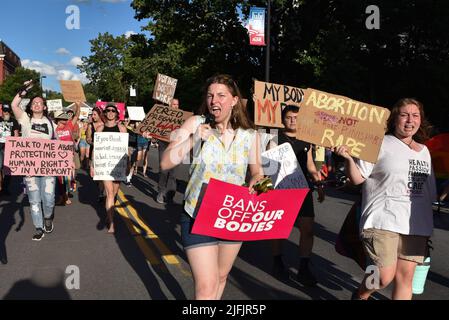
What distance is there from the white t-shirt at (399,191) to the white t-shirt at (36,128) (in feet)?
16.1

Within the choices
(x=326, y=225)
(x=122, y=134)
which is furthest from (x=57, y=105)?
(x=326, y=225)

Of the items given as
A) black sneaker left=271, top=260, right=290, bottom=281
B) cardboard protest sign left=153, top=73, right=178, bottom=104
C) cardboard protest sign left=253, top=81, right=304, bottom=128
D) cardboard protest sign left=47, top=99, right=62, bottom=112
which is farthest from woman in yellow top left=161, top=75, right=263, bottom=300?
cardboard protest sign left=47, top=99, right=62, bottom=112

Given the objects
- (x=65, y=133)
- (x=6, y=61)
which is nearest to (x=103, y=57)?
(x=6, y=61)

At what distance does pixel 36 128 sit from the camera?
6.96m

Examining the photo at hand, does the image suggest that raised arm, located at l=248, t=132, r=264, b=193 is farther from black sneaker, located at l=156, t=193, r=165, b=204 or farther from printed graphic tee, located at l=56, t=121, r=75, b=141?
printed graphic tee, located at l=56, t=121, r=75, b=141

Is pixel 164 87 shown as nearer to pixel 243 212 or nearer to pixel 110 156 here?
pixel 110 156

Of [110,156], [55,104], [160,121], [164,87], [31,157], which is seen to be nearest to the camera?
[31,157]

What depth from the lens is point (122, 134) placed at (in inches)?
301

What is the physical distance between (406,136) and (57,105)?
12.8 m

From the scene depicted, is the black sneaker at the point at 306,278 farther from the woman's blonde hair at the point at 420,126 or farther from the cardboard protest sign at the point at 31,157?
the cardboard protest sign at the point at 31,157

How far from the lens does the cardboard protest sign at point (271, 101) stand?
6.51 m

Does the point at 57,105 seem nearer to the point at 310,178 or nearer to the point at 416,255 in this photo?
the point at 310,178

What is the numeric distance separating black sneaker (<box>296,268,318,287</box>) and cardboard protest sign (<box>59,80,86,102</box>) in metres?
5.98

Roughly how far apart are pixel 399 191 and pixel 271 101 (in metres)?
3.32
